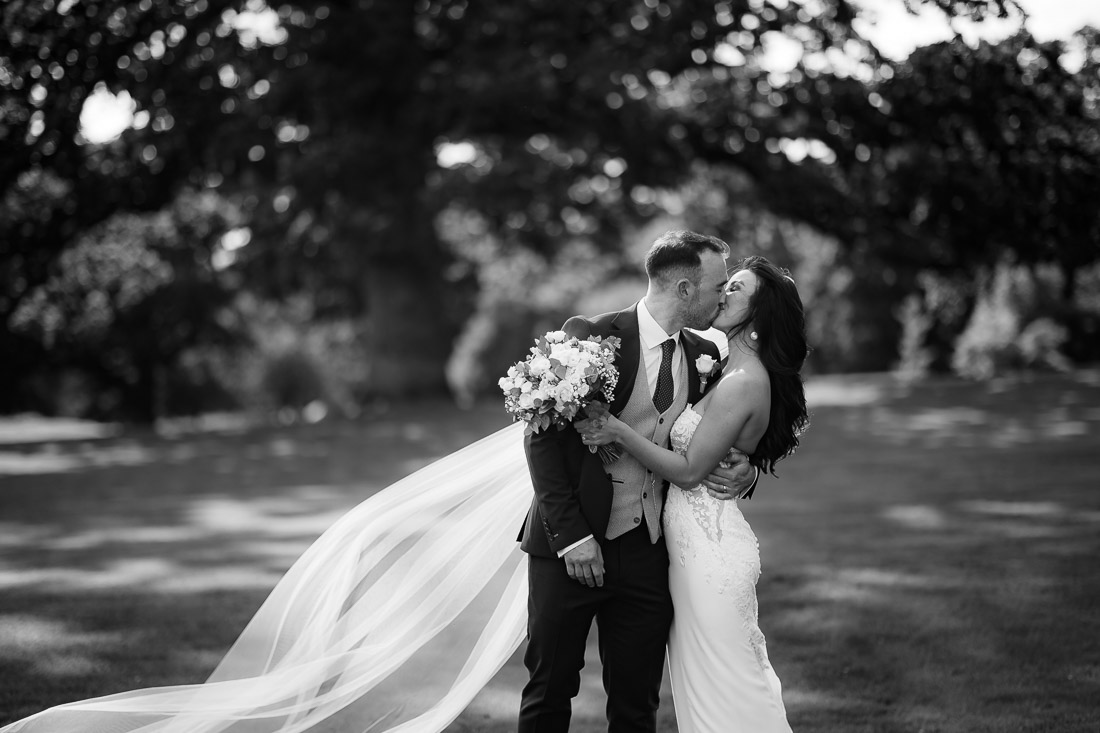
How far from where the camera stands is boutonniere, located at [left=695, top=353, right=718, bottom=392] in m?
4.28

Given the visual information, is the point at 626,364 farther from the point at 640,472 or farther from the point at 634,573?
the point at 634,573

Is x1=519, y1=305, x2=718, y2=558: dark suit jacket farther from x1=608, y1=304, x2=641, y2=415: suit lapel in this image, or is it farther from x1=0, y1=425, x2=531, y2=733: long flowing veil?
x1=0, y1=425, x2=531, y2=733: long flowing veil

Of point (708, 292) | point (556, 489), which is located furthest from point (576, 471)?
point (708, 292)

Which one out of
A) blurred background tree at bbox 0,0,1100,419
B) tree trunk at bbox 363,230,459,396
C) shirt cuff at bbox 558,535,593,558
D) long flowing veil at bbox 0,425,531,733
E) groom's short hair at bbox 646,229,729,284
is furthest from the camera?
tree trunk at bbox 363,230,459,396

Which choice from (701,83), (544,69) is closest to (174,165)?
(544,69)

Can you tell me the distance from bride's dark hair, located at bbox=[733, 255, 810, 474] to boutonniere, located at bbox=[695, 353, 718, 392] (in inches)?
6.9

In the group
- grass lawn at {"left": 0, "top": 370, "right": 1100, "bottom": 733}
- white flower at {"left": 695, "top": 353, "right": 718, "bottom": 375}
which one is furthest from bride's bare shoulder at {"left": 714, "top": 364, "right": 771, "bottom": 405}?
grass lawn at {"left": 0, "top": 370, "right": 1100, "bottom": 733}

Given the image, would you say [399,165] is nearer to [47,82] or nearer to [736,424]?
[47,82]

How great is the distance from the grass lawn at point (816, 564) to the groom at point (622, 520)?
141 cm

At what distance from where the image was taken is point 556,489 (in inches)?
158

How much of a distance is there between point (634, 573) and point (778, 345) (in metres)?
1.12

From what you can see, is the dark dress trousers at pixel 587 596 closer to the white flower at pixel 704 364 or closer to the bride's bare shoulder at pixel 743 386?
the white flower at pixel 704 364

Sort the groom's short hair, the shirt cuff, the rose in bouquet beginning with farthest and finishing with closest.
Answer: the groom's short hair, the shirt cuff, the rose in bouquet

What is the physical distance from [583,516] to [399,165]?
15255mm
